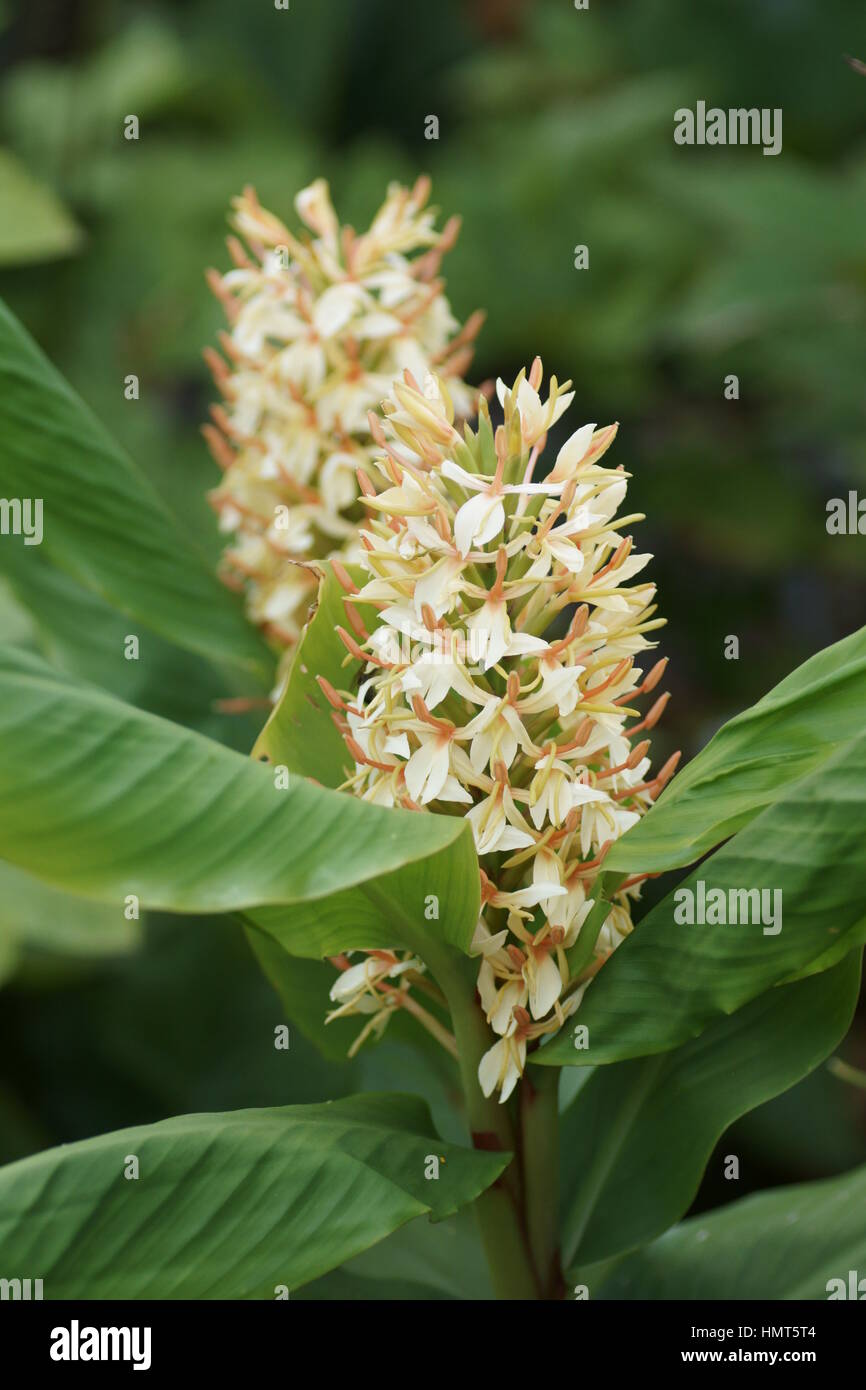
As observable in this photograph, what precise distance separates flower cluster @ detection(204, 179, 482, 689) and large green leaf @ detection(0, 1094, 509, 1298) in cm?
44

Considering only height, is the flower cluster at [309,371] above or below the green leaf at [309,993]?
above

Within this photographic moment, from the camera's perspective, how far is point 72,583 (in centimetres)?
111

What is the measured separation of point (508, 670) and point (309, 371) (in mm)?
381

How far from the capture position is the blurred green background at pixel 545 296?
5.98 feet

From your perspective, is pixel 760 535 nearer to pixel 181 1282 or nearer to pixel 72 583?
pixel 72 583

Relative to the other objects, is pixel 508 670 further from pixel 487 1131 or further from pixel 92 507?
pixel 92 507

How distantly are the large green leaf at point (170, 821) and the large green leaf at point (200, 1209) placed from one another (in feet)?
0.52

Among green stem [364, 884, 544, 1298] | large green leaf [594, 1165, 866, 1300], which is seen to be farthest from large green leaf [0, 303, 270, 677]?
large green leaf [594, 1165, 866, 1300]

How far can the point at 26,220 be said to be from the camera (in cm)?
142

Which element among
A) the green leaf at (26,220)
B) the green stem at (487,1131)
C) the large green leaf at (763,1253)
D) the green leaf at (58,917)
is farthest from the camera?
the green leaf at (26,220)

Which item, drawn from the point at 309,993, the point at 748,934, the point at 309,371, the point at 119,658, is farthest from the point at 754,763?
the point at 119,658

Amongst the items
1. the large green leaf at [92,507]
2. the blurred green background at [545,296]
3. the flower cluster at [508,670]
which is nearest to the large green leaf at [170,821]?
the flower cluster at [508,670]

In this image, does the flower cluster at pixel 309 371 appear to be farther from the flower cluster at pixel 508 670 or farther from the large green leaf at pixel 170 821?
the large green leaf at pixel 170 821

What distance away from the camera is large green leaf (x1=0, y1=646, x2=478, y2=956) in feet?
1.91
